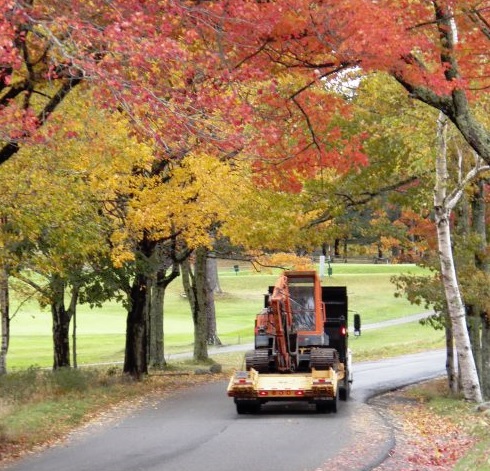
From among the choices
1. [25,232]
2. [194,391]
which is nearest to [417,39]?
[25,232]

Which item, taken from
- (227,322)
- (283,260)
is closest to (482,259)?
(283,260)

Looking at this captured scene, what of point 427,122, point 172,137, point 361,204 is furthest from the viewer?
point 361,204

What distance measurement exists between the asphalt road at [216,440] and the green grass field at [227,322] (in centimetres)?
1897

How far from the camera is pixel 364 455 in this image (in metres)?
13.9

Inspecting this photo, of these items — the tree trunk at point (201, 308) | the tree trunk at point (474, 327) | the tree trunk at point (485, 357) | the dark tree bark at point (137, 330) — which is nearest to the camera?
the tree trunk at point (485, 357)

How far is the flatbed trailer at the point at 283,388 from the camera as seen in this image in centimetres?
1934

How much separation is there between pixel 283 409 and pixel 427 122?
306 inches

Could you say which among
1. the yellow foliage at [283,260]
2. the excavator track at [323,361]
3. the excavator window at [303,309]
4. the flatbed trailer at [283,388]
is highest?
the yellow foliage at [283,260]

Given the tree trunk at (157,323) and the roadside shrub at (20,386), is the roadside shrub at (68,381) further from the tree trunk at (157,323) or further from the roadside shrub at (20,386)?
A: the tree trunk at (157,323)

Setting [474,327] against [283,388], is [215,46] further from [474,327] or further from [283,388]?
[474,327]

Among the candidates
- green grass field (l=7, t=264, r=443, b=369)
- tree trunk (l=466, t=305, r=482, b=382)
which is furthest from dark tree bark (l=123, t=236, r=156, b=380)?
green grass field (l=7, t=264, r=443, b=369)

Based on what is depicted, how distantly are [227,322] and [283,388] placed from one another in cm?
4341

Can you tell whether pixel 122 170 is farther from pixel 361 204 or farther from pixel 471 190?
pixel 471 190

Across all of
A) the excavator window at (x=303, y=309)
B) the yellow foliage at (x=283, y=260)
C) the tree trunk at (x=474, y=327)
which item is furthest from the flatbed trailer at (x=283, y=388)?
the yellow foliage at (x=283, y=260)
